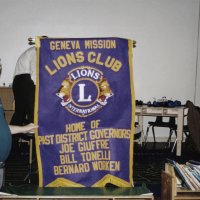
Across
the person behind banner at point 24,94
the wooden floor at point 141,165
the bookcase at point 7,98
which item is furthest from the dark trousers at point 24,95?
the bookcase at point 7,98

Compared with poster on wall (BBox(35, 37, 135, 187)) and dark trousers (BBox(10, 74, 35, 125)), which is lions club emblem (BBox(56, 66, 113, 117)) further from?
dark trousers (BBox(10, 74, 35, 125))

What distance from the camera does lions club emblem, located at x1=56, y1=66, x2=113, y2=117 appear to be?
2.38 meters

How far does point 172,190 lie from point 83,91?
0.93 meters

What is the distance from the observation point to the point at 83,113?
2395mm

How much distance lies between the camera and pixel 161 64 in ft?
22.8

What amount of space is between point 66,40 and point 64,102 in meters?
0.47

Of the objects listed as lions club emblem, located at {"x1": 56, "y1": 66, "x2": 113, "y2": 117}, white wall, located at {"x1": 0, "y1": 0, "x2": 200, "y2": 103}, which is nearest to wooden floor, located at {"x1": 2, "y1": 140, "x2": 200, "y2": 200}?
lions club emblem, located at {"x1": 56, "y1": 66, "x2": 113, "y2": 117}

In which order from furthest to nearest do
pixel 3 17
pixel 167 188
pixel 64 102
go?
pixel 3 17
pixel 64 102
pixel 167 188

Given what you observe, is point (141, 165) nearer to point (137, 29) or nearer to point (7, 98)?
point (7, 98)

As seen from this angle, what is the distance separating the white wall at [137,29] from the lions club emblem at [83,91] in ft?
15.0

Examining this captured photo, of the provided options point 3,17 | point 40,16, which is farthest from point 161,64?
point 3,17

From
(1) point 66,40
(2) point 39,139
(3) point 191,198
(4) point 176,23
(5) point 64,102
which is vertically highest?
(4) point 176,23

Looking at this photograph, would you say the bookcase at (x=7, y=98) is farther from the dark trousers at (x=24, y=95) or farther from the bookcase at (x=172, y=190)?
the bookcase at (x=172, y=190)

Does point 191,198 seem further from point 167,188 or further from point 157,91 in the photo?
point 157,91
